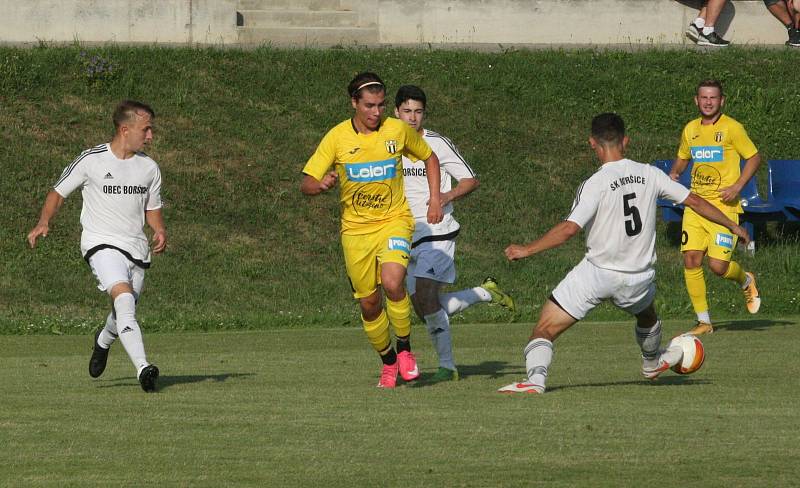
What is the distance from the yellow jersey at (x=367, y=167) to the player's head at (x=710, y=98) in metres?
5.32

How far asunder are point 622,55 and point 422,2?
12.8 feet

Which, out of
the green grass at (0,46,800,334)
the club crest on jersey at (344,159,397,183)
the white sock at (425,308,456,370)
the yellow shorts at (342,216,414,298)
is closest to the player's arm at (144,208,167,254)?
the yellow shorts at (342,216,414,298)

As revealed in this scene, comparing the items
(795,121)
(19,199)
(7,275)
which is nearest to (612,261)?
(7,275)

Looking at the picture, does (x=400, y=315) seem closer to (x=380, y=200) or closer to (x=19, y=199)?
(x=380, y=200)

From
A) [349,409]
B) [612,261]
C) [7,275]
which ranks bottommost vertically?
[7,275]

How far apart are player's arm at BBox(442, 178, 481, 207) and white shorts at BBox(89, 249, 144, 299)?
2.43m

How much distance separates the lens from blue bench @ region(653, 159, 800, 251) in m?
20.7

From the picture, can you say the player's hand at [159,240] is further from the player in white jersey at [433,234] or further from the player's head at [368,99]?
the player in white jersey at [433,234]

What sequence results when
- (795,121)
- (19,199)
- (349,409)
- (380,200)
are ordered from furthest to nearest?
1. (795,121)
2. (19,199)
3. (380,200)
4. (349,409)

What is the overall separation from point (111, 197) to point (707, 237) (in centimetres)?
671

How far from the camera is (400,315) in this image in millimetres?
10398

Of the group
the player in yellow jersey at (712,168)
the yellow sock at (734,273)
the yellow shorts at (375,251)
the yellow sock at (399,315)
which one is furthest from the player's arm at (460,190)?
the yellow sock at (734,273)

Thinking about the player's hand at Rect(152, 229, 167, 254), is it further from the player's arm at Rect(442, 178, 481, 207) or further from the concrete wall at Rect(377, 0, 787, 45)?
the concrete wall at Rect(377, 0, 787, 45)

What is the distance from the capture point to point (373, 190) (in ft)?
33.5
